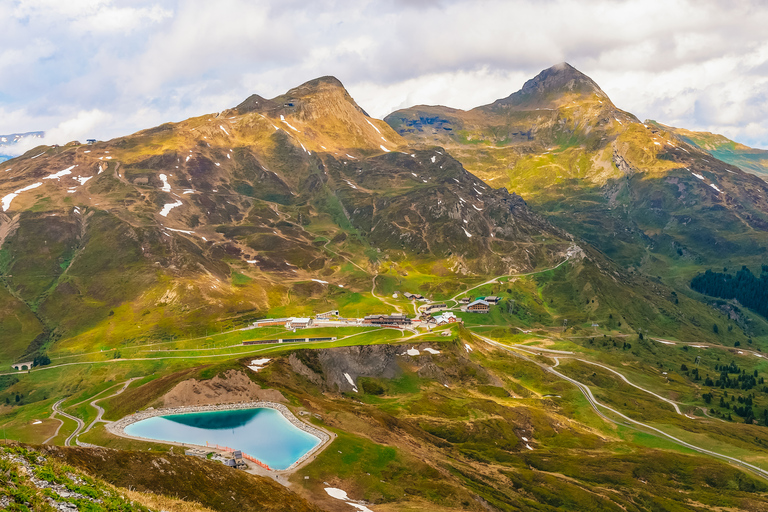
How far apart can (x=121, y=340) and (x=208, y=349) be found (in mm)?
42004

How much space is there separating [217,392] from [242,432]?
1848 centimetres

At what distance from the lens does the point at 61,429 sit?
122m

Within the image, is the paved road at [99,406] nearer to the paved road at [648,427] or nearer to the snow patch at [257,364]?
the snow patch at [257,364]

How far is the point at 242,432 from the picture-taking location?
101m

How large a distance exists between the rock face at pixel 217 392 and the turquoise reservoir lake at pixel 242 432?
4.43 meters

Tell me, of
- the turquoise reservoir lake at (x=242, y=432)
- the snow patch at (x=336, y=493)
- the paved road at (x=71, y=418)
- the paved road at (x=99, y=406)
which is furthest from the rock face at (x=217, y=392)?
the snow patch at (x=336, y=493)

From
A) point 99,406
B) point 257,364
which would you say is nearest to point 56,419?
point 99,406

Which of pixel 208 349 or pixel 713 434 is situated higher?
pixel 208 349

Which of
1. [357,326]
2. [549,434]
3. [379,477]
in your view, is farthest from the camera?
[357,326]

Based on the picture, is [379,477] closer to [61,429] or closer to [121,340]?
[61,429]

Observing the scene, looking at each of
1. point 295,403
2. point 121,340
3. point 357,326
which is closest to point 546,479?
point 295,403

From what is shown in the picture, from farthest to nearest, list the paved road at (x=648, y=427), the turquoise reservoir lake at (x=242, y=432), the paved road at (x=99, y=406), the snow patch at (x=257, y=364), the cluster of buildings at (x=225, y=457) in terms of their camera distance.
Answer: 1. the snow patch at (x=257, y=364)
2. the paved road at (x=648, y=427)
3. the paved road at (x=99, y=406)
4. the turquoise reservoir lake at (x=242, y=432)
5. the cluster of buildings at (x=225, y=457)

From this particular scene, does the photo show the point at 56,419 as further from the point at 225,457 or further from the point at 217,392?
Result: the point at 225,457

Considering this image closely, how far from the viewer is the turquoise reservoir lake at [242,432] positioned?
91.8 meters
